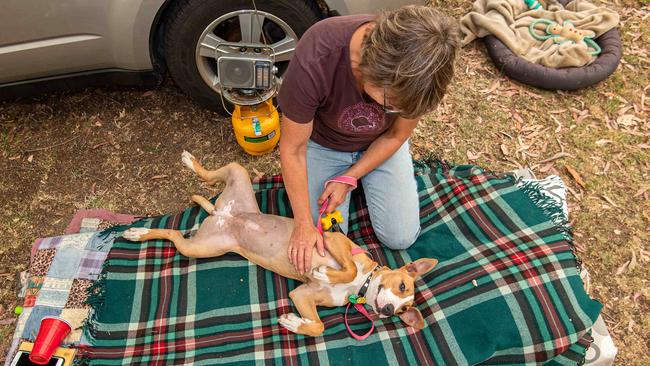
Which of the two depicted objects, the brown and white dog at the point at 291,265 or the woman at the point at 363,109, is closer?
the woman at the point at 363,109

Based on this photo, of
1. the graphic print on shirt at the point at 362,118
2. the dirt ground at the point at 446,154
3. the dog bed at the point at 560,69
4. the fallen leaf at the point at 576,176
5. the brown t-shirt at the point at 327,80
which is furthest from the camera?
the dog bed at the point at 560,69

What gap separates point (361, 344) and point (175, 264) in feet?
4.61

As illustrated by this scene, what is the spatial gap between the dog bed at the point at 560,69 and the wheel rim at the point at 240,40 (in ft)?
7.80

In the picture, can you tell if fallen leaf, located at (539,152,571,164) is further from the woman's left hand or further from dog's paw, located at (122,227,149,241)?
dog's paw, located at (122,227,149,241)

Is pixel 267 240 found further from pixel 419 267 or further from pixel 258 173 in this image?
pixel 258 173

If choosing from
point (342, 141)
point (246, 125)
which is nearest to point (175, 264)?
point (246, 125)

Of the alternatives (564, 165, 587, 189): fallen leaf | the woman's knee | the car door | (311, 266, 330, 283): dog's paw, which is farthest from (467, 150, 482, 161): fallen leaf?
the car door

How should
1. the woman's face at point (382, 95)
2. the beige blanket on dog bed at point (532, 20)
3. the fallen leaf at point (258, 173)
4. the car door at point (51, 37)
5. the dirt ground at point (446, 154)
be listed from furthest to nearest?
the beige blanket on dog bed at point (532, 20)
the fallen leaf at point (258, 173)
the dirt ground at point (446, 154)
the car door at point (51, 37)
the woman's face at point (382, 95)

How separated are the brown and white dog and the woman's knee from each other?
1.09ft

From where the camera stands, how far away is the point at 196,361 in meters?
2.93

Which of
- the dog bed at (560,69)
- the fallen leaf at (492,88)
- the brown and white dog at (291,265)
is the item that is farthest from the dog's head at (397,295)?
the dog bed at (560,69)

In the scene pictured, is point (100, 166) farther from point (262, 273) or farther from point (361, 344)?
point (361, 344)

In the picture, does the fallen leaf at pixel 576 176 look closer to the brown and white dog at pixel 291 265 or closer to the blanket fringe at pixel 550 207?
the blanket fringe at pixel 550 207

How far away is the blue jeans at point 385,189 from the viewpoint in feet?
11.0
